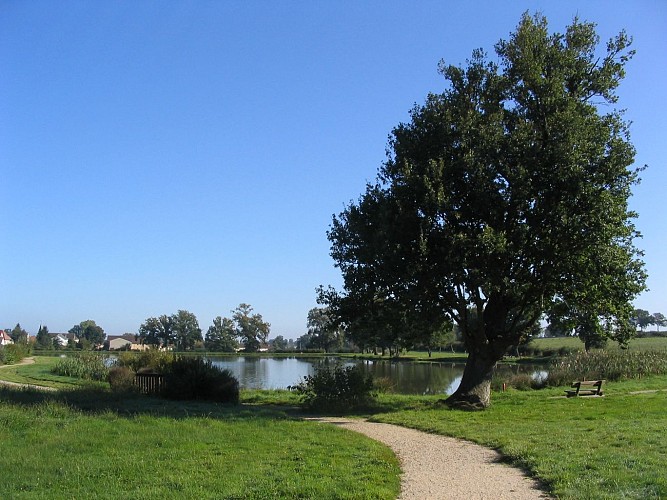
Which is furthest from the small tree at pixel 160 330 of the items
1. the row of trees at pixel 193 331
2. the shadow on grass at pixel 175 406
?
the shadow on grass at pixel 175 406

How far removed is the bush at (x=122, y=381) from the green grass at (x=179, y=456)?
6.29m

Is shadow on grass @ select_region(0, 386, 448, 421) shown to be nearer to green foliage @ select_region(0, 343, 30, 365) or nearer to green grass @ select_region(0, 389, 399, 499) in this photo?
green grass @ select_region(0, 389, 399, 499)

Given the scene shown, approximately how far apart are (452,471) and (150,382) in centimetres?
1476

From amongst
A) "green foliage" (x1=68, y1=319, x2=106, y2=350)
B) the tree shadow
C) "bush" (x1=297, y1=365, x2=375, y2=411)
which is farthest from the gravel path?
"green foliage" (x1=68, y1=319, x2=106, y2=350)

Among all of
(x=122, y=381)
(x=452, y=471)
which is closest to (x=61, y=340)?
(x=122, y=381)

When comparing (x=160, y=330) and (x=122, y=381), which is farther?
(x=160, y=330)

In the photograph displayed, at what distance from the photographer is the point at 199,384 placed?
19.3 m

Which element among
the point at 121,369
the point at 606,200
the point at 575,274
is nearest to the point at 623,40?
the point at 606,200

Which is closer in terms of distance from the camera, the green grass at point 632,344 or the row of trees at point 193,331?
the green grass at point 632,344

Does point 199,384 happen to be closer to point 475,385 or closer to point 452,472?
point 475,385

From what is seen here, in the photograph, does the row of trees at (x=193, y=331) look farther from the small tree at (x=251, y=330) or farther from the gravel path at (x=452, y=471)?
the gravel path at (x=452, y=471)

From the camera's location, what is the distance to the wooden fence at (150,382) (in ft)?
66.5

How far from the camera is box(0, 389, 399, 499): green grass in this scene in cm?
739

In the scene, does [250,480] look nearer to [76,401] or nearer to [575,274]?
[76,401]
